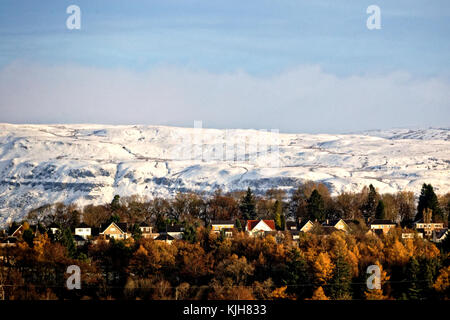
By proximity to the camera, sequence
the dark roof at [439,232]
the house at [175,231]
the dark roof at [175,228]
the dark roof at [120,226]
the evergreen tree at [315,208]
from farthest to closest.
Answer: the evergreen tree at [315,208], the dark roof at [120,226], the dark roof at [175,228], the house at [175,231], the dark roof at [439,232]

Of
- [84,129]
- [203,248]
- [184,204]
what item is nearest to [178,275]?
[203,248]

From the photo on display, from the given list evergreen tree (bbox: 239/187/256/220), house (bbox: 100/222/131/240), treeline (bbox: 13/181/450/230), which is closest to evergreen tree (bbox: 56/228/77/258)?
house (bbox: 100/222/131/240)

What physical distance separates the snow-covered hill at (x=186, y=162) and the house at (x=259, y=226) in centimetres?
3843

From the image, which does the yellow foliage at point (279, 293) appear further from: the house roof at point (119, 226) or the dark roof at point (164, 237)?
the house roof at point (119, 226)

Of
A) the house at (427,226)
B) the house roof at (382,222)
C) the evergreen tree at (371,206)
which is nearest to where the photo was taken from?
the house at (427,226)

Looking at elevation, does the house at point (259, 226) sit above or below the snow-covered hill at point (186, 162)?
below

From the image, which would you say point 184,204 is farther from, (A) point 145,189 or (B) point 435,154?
(B) point 435,154

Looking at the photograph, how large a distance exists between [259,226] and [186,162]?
77.0m

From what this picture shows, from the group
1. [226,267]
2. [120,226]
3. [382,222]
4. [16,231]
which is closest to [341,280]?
[226,267]

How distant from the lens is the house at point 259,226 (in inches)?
2357

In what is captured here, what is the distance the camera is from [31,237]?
5022 cm

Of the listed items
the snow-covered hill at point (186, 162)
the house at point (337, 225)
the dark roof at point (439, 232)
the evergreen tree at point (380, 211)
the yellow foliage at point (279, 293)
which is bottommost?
the yellow foliage at point (279, 293)

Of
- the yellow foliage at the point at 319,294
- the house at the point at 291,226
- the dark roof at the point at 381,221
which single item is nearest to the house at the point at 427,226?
the dark roof at the point at 381,221

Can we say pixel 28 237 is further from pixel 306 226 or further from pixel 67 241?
pixel 306 226
